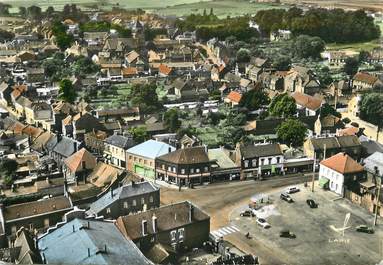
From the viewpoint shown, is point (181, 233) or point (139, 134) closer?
point (181, 233)

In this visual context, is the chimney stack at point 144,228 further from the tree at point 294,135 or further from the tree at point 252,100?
the tree at point 252,100

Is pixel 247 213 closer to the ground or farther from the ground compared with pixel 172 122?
closer to the ground

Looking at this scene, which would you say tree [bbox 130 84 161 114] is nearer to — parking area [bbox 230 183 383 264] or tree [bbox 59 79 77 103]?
tree [bbox 59 79 77 103]

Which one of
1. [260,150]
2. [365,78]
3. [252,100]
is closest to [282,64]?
[365,78]

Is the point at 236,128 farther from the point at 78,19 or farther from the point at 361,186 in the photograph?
the point at 78,19

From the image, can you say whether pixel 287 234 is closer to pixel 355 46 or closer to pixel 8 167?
pixel 8 167

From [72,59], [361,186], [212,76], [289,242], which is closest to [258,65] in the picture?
[212,76]
